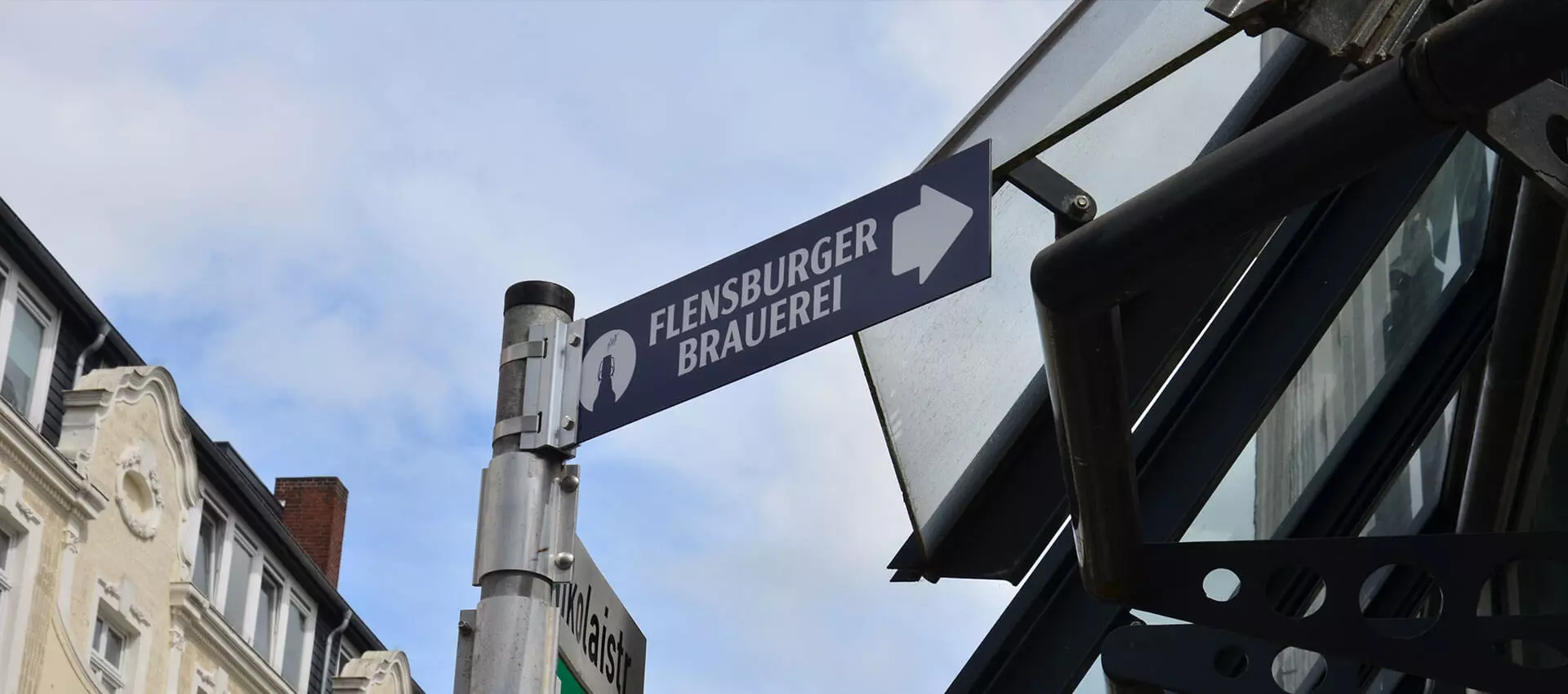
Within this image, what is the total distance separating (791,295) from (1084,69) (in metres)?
0.88

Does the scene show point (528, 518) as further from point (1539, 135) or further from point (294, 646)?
point (294, 646)

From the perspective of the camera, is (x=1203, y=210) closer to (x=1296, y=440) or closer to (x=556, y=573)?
(x=556, y=573)

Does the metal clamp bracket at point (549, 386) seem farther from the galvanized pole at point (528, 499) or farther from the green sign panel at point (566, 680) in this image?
the green sign panel at point (566, 680)

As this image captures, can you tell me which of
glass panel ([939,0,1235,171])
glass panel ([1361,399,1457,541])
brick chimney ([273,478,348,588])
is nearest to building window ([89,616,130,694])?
brick chimney ([273,478,348,588])

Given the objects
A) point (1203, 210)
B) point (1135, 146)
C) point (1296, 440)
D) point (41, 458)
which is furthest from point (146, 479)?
point (1203, 210)

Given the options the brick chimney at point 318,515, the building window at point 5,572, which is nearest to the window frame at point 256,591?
the brick chimney at point 318,515

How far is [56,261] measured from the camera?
2361 cm

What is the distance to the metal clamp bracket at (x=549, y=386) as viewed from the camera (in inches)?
147

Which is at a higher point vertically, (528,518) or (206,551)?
(206,551)

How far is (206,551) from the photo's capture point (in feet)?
90.6

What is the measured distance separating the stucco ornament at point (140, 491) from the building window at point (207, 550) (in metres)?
1.59

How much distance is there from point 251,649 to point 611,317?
25.7 m

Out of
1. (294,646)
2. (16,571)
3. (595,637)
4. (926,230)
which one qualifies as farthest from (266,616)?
(926,230)

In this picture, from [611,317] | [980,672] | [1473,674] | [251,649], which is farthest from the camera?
[251,649]
